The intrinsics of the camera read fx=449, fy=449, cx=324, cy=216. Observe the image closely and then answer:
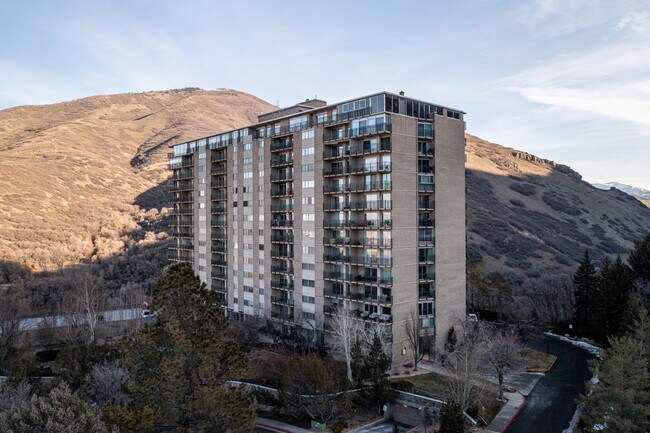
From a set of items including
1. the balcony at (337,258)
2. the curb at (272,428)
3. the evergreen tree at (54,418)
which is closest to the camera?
the evergreen tree at (54,418)

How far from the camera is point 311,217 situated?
182 ft

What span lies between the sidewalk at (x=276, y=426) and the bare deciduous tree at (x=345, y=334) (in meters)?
6.82

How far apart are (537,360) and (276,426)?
107ft

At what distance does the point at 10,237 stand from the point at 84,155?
66.9 m

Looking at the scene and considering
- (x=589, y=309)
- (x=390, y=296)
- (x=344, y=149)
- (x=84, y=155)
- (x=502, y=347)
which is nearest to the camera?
(x=502, y=347)

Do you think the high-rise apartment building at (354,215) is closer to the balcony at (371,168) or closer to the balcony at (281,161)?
the balcony at (371,168)

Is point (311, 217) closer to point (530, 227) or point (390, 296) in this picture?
point (390, 296)

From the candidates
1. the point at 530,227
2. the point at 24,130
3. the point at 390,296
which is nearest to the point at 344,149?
the point at 390,296

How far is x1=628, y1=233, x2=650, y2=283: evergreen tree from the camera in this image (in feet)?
198

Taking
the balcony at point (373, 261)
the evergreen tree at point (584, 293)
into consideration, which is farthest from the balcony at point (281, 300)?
the evergreen tree at point (584, 293)

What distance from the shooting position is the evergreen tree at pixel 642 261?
198ft

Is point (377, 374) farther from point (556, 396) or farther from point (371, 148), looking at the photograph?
point (371, 148)

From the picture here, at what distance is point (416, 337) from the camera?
47.6 metres

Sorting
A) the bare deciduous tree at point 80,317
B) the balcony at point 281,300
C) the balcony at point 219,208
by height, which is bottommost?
the bare deciduous tree at point 80,317
